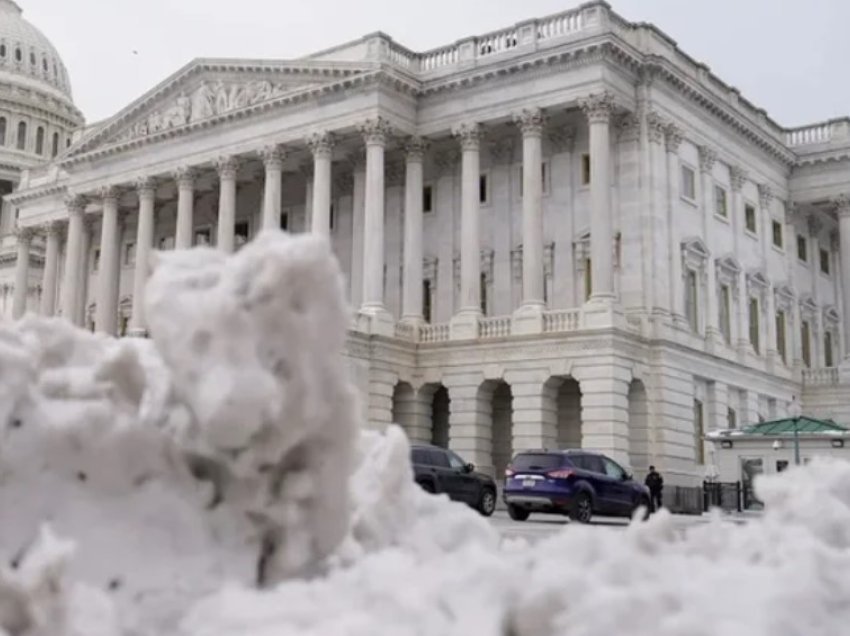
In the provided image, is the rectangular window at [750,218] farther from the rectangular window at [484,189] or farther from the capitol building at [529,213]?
the rectangular window at [484,189]

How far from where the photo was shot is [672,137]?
4162 centimetres

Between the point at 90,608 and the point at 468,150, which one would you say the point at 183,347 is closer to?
the point at 90,608

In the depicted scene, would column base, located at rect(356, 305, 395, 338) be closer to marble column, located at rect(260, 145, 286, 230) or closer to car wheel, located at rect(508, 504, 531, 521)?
marble column, located at rect(260, 145, 286, 230)

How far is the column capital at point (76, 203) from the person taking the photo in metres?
52.8

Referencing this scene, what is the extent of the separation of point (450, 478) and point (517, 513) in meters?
1.81

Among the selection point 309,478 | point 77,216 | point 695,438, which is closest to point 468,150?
point 695,438

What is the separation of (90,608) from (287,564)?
1106mm

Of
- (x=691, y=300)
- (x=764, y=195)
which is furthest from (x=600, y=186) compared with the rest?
(x=764, y=195)

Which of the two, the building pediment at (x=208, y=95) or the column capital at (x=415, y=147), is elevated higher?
the building pediment at (x=208, y=95)

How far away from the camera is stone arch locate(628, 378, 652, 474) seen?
126 ft

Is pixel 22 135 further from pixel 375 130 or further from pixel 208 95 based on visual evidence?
pixel 375 130

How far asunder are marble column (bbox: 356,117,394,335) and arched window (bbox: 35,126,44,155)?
64017 mm

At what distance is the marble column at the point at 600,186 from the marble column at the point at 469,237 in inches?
180

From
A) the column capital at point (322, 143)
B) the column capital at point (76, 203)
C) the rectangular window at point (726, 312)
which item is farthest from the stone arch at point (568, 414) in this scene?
the column capital at point (76, 203)
